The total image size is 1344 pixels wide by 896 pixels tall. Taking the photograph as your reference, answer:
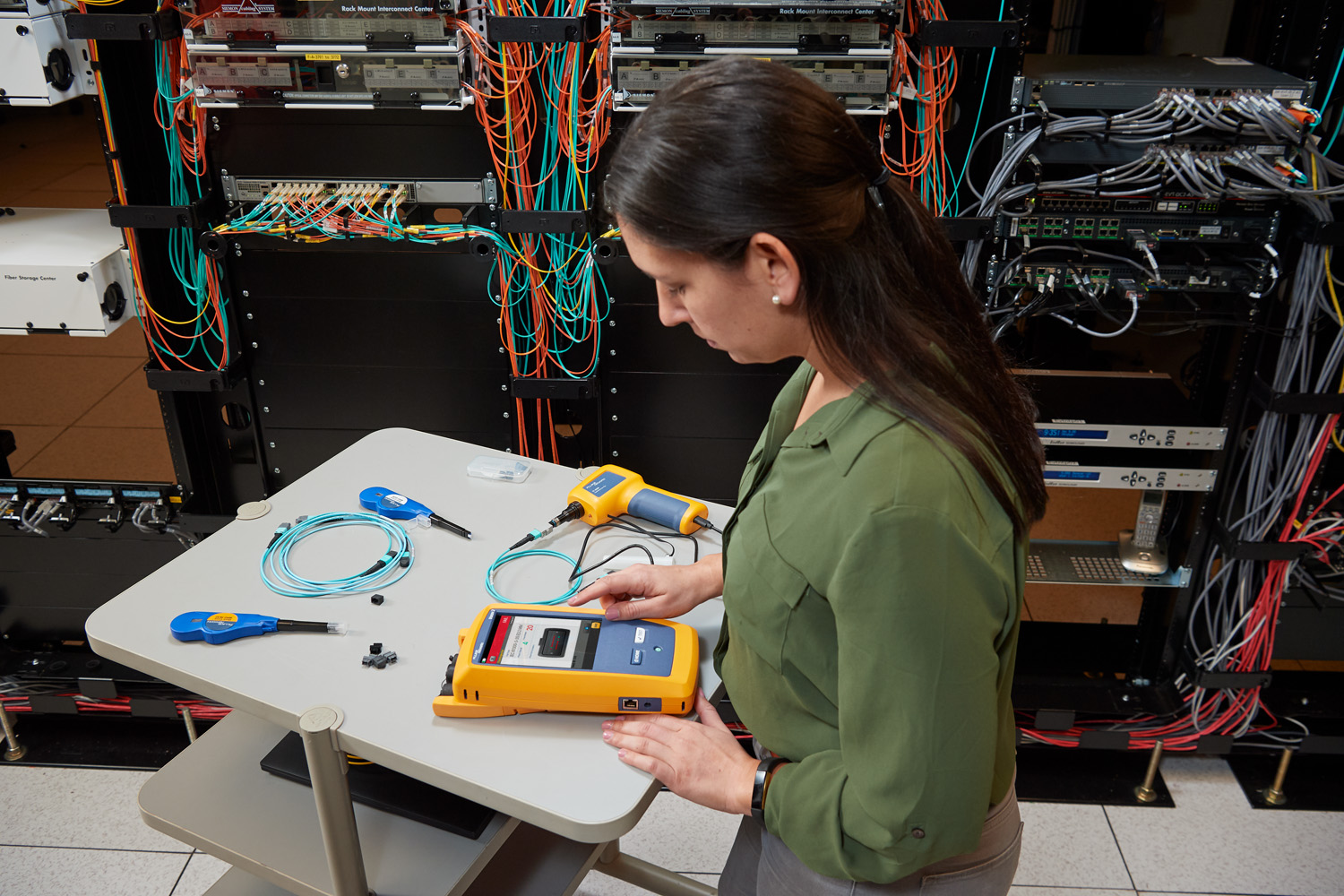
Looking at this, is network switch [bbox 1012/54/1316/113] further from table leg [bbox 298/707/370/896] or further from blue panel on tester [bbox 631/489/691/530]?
table leg [bbox 298/707/370/896]

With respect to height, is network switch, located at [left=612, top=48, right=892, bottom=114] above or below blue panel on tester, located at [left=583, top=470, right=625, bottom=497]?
above

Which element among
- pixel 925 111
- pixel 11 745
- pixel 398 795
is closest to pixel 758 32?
pixel 925 111

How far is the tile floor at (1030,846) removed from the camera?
212 centimetres

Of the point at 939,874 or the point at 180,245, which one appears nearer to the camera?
the point at 939,874

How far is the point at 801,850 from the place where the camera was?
1006 millimetres

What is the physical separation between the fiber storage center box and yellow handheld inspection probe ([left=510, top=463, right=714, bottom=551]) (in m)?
1.18

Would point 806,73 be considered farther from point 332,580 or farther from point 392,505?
point 332,580

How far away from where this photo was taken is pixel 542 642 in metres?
1.16

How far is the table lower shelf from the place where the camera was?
134 cm

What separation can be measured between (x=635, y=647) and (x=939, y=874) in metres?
0.41

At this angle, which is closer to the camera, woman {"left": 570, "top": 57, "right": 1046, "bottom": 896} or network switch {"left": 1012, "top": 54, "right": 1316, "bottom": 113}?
woman {"left": 570, "top": 57, "right": 1046, "bottom": 896}

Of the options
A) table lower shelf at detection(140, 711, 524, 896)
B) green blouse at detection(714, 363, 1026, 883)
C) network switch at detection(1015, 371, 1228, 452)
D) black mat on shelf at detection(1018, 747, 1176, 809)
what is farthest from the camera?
black mat on shelf at detection(1018, 747, 1176, 809)

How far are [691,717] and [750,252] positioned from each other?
21.7 inches

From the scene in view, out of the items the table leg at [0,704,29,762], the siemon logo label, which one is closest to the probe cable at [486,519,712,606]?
the siemon logo label
